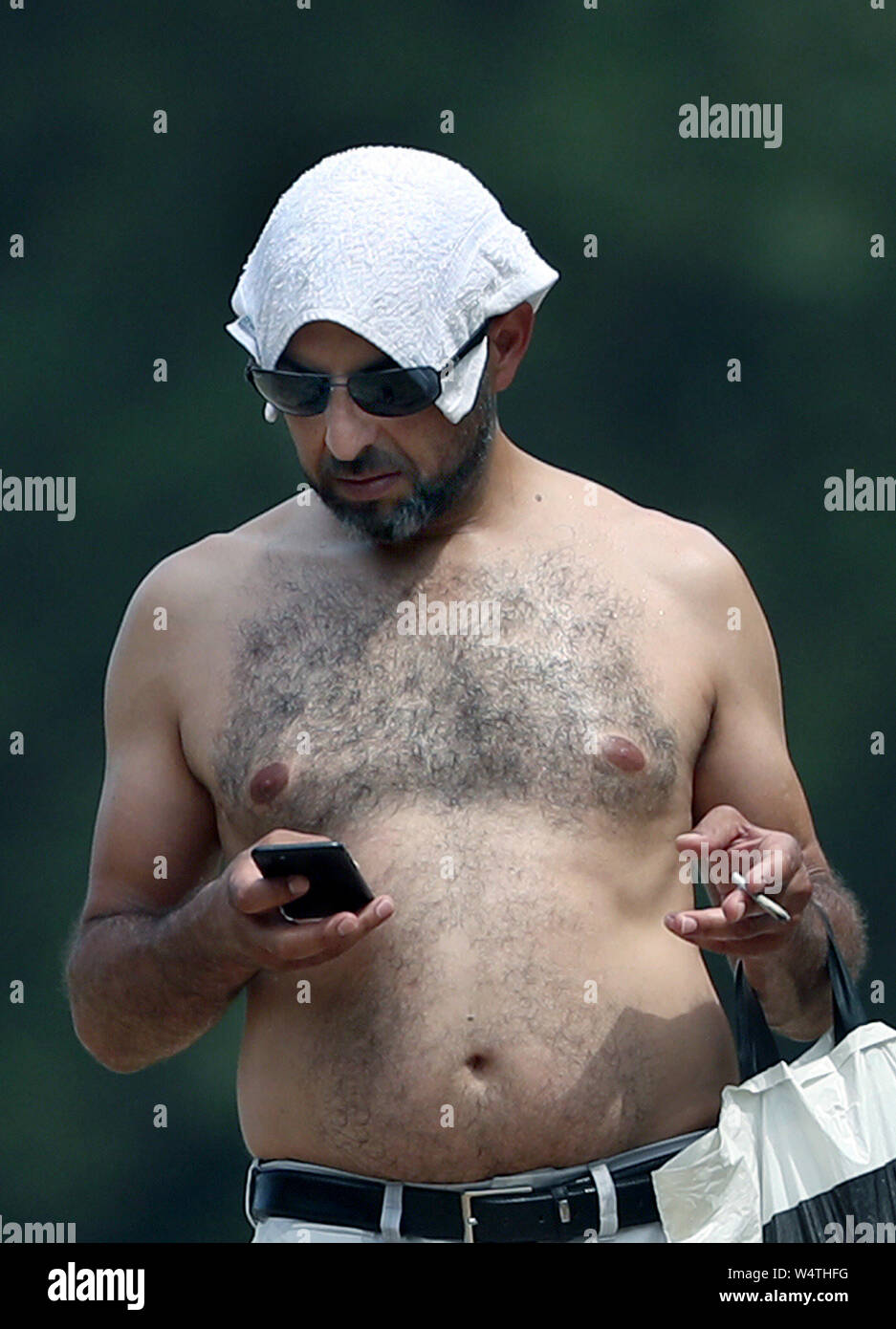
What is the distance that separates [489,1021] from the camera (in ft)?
10.3

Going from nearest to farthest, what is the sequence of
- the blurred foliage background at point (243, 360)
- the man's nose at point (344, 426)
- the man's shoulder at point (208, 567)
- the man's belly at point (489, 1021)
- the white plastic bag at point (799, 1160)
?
the white plastic bag at point (799, 1160) → the man's belly at point (489, 1021) → the man's nose at point (344, 426) → the man's shoulder at point (208, 567) → the blurred foliage background at point (243, 360)

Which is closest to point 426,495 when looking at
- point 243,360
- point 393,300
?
point 393,300

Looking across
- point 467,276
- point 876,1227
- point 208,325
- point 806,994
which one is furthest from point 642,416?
point 876,1227

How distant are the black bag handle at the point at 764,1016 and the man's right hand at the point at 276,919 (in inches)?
20.4

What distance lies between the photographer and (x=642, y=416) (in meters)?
5.11

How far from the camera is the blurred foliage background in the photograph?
505 centimetres

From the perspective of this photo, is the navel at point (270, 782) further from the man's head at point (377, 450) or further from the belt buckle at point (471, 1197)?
the belt buckle at point (471, 1197)

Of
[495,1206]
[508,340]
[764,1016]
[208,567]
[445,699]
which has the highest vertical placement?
[508,340]

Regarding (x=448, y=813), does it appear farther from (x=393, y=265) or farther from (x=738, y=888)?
(x=393, y=265)

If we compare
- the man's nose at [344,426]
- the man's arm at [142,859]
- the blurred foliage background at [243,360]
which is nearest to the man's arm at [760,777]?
the man's nose at [344,426]

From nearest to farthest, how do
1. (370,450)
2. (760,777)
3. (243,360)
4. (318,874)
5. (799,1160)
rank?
1. (318,874)
2. (799,1160)
3. (370,450)
4. (760,777)
5. (243,360)

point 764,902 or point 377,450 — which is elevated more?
point 377,450

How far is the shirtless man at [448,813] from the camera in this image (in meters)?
3.13

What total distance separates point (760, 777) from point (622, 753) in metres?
0.23
